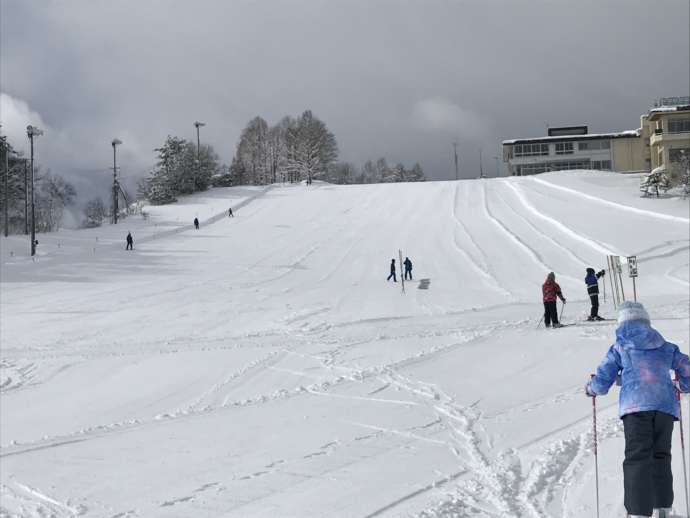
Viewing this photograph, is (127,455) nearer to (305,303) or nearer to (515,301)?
(305,303)

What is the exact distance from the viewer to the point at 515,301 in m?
22.1

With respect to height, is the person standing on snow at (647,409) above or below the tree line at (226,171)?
below

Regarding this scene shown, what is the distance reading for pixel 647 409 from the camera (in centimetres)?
446

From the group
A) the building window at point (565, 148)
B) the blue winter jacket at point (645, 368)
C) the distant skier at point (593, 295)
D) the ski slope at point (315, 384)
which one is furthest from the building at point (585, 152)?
the blue winter jacket at point (645, 368)

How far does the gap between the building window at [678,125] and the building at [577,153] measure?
19.3 meters

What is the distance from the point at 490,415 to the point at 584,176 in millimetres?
63702

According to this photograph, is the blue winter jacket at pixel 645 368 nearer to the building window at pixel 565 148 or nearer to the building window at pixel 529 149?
the building window at pixel 529 149

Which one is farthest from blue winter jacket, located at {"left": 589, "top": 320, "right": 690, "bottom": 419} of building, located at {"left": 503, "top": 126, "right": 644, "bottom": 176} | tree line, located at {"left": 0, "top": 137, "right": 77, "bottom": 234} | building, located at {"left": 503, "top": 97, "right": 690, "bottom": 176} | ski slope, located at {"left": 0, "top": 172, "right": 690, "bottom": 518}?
building, located at {"left": 503, "top": 126, "right": 644, "bottom": 176}

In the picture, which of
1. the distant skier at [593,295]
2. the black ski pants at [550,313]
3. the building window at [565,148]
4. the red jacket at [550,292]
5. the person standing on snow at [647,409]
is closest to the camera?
the person standing on snow at [647,409]

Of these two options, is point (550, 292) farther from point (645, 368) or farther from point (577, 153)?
point (577, 153)

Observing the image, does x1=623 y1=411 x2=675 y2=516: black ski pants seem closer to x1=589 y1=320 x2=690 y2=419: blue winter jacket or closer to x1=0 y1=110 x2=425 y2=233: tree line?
x1=589 y1=320 x2=690 y2=419: blue winter jacket

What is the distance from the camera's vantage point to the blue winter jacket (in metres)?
4.48

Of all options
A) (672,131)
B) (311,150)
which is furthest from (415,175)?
(672,131)

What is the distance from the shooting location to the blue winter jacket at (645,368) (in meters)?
4.48
